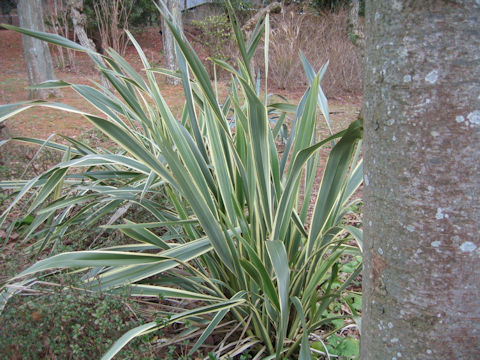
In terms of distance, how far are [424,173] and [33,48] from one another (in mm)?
7381

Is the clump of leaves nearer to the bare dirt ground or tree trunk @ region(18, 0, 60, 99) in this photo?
the bare dirt ground

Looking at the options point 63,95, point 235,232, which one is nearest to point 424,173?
point 235,232

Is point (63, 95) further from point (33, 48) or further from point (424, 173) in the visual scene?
point (424, 173)

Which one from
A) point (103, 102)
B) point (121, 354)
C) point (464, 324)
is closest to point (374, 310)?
point (464, 324)

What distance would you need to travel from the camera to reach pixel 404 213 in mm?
833

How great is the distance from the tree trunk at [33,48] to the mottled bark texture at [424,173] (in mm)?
7170

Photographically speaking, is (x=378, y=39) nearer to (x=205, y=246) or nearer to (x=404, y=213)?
(x=404, y=213)

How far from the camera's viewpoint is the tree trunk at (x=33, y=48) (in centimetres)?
686

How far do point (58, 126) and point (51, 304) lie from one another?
478 centimetres

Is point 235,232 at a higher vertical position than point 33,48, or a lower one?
lower

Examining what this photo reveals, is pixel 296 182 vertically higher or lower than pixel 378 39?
lower

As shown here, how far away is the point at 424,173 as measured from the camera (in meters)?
0.79

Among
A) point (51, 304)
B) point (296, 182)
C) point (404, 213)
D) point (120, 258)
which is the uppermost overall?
point (404, 213)

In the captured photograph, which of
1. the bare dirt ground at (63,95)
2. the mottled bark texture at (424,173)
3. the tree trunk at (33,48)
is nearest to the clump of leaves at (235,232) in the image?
the mottled bark texture at (424,173)
